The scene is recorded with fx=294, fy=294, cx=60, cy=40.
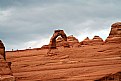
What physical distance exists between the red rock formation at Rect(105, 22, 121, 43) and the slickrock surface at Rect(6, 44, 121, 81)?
2770mm

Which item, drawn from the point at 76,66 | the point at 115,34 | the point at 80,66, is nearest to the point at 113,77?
the point at 80,66

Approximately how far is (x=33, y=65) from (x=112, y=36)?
11.9 m

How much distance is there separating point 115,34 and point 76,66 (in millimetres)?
12259

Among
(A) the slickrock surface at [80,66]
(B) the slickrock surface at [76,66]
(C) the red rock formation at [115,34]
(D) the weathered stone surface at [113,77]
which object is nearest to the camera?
(D) the weathered stone surface at [113,77]

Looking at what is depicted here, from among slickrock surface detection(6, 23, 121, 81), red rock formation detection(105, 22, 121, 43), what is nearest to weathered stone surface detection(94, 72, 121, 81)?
slickrock surface detection(6, 23, 121, 81)

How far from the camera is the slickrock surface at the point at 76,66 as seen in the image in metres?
22.3

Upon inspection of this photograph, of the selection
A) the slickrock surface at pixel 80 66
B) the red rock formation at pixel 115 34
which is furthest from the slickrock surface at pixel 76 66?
the red rock formation at pixel 115 34

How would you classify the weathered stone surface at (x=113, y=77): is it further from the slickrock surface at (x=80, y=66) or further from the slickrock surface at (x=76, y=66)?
the slickrock surface at (x=76, y=66)

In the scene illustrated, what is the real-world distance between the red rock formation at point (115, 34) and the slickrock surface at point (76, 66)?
9.09ft

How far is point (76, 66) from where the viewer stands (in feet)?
83.7

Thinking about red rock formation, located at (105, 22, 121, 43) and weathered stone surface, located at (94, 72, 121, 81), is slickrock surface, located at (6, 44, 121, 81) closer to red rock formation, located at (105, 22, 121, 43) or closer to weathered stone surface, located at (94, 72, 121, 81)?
weathered stone surface, located at (94, 72, 121, 81)

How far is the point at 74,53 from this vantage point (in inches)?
1287

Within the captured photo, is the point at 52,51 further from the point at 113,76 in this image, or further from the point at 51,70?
the point at 113,76

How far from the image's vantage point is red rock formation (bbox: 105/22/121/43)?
1395 inches
